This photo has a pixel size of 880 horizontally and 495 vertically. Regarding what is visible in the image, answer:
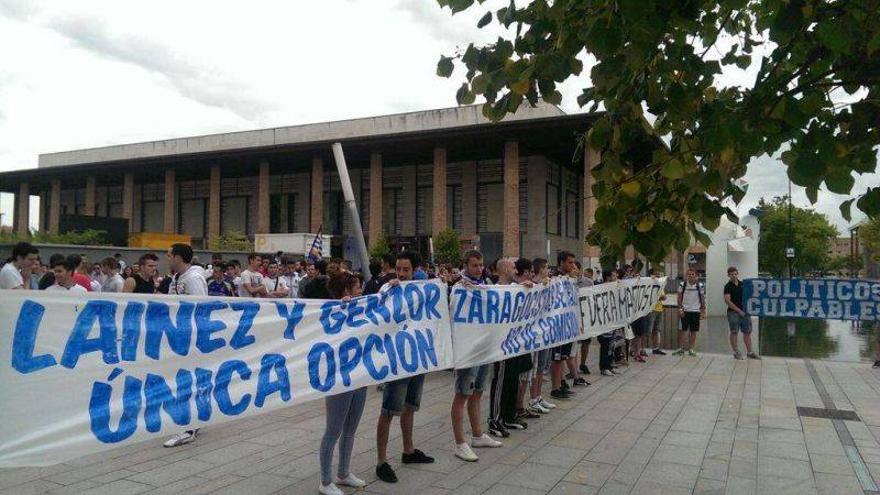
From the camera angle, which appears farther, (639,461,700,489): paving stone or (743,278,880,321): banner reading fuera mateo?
(743,278,880,321): banner reading fuera mateo

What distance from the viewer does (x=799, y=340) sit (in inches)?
690

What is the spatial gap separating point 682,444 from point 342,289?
415cm

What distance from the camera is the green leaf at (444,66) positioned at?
13.4 feet

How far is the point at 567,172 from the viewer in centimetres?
4375

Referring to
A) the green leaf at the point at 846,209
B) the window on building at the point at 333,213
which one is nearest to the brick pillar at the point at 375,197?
the window on building at the point at 333,213

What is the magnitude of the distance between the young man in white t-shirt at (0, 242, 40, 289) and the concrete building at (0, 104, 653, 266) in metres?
26.9

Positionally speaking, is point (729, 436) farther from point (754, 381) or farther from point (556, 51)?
point (556, 51)

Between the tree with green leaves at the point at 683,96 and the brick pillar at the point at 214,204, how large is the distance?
44531 mm

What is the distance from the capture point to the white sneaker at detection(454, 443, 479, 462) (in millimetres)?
5907

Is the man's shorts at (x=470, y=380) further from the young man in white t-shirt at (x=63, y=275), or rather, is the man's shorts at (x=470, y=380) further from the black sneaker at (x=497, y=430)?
the young man in white t-shirt at (x=63, y=275)

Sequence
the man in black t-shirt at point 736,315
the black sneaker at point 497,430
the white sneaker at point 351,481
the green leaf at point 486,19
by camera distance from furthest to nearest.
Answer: the man in black t-shirt at point 736,315
the black sneaker at point 497,430
the white sneaker at point 351,481
the green leaf at point 486,19

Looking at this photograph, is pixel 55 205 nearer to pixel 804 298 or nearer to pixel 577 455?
pixel 804 298

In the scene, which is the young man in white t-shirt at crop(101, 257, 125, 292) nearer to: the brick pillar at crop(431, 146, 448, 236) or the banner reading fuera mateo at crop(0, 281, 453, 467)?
the banner reading fuera mateo at crop(0, 281, 453, 467)

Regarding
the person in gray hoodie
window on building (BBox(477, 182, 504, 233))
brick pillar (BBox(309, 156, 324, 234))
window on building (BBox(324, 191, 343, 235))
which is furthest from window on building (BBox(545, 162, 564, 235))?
the person in gray hoodie
